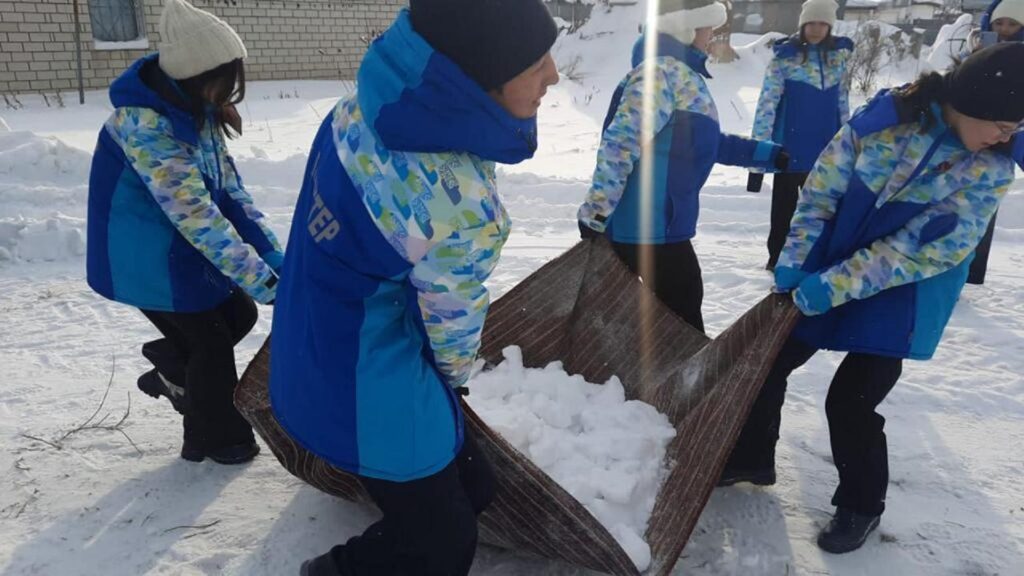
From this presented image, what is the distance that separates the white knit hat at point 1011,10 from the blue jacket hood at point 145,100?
164 inches

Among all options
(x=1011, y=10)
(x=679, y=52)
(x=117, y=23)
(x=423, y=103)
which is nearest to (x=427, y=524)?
(x=423, y=103)

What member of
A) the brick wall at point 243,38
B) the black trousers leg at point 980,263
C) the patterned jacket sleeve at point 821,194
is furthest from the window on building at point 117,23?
the patterned jacket sleeve at point 821,194

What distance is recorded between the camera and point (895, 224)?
6.85 feet

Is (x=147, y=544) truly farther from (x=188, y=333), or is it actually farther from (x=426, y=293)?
(x=426, y=293)

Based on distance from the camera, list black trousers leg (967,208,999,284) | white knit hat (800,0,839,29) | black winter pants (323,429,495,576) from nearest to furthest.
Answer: black winter pants (323,429,495,576) < black trousers leg (967,208,999,284) < white knit hat (800,0,839,29)

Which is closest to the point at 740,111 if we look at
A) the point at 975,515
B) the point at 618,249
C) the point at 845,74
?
the point at 845,74

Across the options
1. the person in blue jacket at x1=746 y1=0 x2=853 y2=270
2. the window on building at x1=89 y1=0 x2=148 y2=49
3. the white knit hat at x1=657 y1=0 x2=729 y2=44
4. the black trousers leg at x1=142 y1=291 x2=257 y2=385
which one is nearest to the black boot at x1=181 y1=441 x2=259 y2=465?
the black trousers leg at x1=142 y1=291 x2=257 y2=385

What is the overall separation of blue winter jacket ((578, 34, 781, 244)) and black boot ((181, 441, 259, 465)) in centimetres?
153

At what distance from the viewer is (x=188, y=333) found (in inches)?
98.0

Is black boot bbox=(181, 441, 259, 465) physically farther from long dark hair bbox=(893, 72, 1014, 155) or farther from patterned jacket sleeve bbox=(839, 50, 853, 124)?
patterned jacket sleeve bbox=(839, 50, 853, 124)

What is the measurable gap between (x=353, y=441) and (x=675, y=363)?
153cm

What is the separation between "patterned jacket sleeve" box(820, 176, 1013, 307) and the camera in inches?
78.4

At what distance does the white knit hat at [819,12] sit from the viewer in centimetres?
450

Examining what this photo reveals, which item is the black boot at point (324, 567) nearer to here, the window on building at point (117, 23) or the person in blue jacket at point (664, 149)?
the person in blue jacket at point (664, 149)
